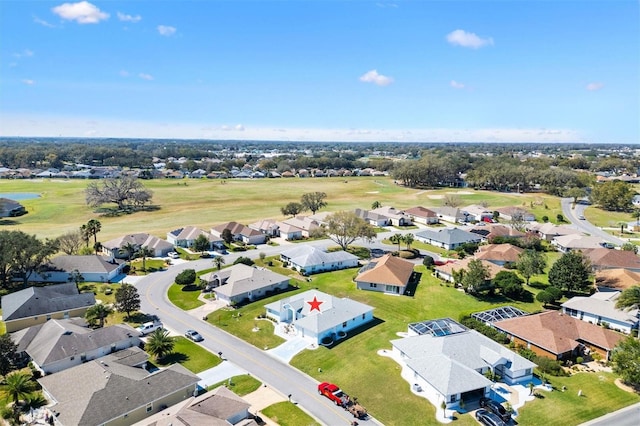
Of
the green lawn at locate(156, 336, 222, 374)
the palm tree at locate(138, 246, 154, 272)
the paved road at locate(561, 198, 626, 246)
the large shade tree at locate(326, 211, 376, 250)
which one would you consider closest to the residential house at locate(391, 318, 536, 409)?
the green lawn at locate(156, 336, 222, 374)

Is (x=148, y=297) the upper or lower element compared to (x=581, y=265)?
lower

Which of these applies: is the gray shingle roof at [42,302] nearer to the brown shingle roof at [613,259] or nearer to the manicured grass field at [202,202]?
the manicured grass field at [202,202]

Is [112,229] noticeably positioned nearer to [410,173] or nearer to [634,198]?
[410,173]

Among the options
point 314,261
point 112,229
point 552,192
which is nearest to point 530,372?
point 314,261

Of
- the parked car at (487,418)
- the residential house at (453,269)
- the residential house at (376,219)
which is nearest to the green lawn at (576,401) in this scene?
the parked car at (487,418)

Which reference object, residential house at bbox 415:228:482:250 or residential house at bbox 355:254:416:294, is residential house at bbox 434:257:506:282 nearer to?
residential house at bbox 355:254:416:294

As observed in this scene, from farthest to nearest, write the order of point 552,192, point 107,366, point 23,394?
point 552,192 → point 107,366 → point 23,394
